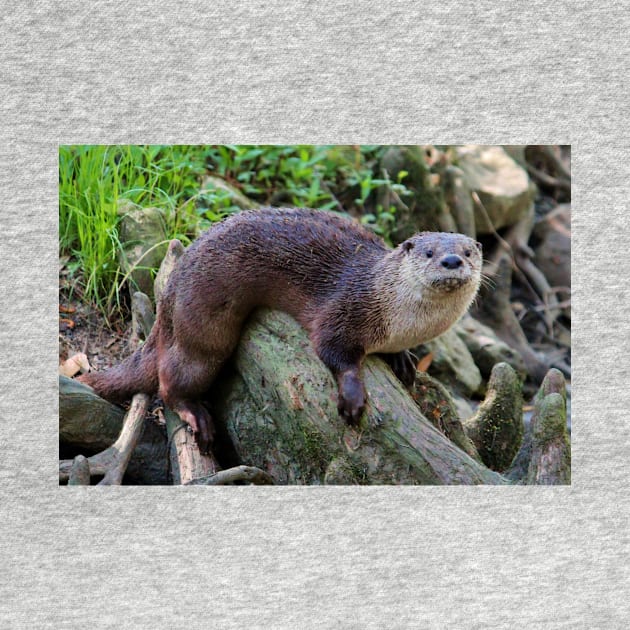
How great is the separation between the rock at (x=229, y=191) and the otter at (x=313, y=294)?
24 cm

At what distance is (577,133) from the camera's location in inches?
86.7

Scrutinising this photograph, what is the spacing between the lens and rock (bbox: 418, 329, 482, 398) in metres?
3.09

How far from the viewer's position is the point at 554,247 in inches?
118

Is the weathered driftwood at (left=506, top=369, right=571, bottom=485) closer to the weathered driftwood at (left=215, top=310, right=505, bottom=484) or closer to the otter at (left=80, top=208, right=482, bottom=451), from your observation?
the weathered driftwood at (left=215, top=310, right=505, bottom=484)

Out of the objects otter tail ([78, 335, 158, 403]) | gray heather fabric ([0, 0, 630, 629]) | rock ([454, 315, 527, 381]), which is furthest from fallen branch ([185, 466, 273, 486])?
rock ([454, 315, 527, 381])

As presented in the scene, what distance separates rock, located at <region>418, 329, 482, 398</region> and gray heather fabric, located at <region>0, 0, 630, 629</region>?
3.03 ft

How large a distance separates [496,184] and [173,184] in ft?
3.87

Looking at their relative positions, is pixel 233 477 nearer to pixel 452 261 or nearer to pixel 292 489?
pixel 292 489

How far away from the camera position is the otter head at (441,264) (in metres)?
2.09

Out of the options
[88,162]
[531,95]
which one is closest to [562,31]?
[531,95]

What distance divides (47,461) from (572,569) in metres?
1.42

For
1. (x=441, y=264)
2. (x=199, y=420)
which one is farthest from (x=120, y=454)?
(x=441, y=264)

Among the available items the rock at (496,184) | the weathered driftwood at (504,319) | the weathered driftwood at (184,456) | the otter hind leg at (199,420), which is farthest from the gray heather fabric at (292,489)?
the weathered driftwood at (504,319)

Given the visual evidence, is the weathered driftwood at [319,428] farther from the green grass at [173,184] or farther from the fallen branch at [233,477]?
the green grass at [173,184]
